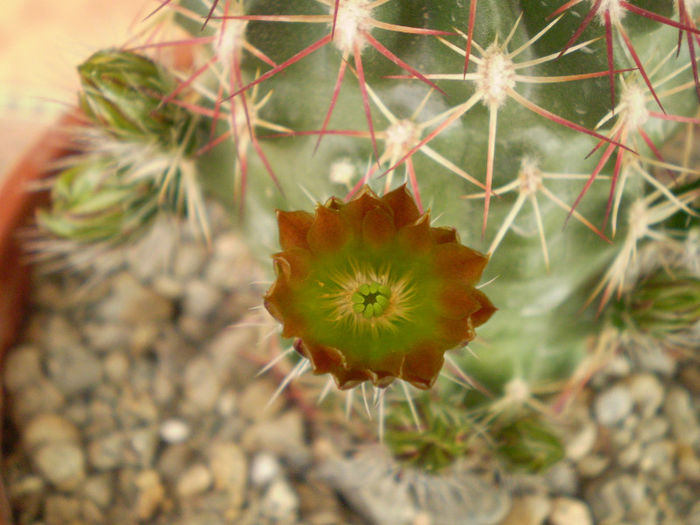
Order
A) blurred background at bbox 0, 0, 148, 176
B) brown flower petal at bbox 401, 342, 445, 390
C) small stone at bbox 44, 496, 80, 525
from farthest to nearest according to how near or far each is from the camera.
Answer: blurred background at bbox 0, 0, 148, 176 → small stone at bbox 44, 496, 80, 525 → brown flower petal at bbox 401, 342, 445, 390

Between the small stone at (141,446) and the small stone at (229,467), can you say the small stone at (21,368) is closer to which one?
the small stone at (141,446)

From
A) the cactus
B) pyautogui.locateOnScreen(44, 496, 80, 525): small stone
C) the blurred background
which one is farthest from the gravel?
the blurred background

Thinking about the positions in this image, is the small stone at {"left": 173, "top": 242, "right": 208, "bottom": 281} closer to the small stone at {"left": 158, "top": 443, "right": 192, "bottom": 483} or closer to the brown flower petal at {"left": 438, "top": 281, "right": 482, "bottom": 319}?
the small stone at {"left": 158, "top": 443, "right": 192, "bottom": 483}

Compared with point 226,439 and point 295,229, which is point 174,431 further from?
point 295,229

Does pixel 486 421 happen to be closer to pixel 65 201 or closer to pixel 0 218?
pixel 65 201

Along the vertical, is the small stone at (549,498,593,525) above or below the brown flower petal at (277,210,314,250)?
above

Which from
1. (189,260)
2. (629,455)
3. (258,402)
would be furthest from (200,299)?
(629,455)
